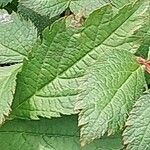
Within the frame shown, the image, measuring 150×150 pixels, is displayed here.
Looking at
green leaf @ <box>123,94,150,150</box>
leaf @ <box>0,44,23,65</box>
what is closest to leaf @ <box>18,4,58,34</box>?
leaf @ <box>0,44,23,65</box>

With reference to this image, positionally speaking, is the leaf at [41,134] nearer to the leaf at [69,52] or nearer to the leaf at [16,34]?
the leaf at [69,52]

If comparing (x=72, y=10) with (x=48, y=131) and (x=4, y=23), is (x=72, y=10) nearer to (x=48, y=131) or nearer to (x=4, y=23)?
(x=4, y=23)

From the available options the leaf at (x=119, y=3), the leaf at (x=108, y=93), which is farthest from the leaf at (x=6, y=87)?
the leaf at (x=119, y=3)

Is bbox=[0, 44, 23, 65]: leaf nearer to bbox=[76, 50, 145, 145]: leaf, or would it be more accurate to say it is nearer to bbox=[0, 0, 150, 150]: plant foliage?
bbox=[0, 0, 150, 150]: plant foliage

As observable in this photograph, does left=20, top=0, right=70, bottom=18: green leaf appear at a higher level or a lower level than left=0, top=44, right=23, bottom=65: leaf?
higher

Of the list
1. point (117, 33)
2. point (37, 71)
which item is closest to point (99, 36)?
point (117, 33)

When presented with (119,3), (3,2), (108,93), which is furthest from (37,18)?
(108,93)
